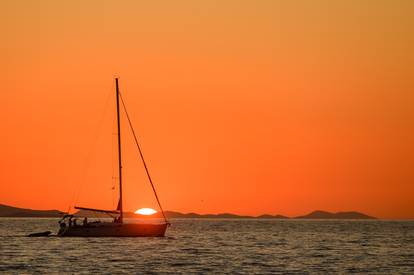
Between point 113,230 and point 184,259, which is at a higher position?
point 113,230

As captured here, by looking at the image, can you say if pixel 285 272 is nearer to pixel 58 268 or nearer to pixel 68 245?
pixel 58 268

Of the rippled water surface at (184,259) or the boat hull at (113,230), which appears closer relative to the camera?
the rippled water surface at (184,259)

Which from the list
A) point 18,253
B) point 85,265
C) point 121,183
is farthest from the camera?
point 121,183

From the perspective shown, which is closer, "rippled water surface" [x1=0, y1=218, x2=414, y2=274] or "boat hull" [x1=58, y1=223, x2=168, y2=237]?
"rippled water surface" [x1=0, y1=218, x2=414, y2=274]

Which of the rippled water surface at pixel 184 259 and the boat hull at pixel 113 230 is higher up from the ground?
the boat hull at pixel 113 230

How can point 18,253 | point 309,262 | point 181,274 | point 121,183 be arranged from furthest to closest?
point 121,183 < point 18,253 < point 309,262 < point 181,274

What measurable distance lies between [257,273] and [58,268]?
1688cm

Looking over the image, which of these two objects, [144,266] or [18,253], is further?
[18,253]

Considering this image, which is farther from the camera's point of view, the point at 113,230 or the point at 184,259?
the point at 113,230

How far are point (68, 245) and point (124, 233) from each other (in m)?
7.74

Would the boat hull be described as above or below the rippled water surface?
above

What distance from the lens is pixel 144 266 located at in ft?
244

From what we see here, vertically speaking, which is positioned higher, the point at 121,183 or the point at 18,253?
the point at 121,183

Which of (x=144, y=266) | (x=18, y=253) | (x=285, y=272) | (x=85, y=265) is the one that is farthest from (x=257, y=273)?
(x=18, y=253)
